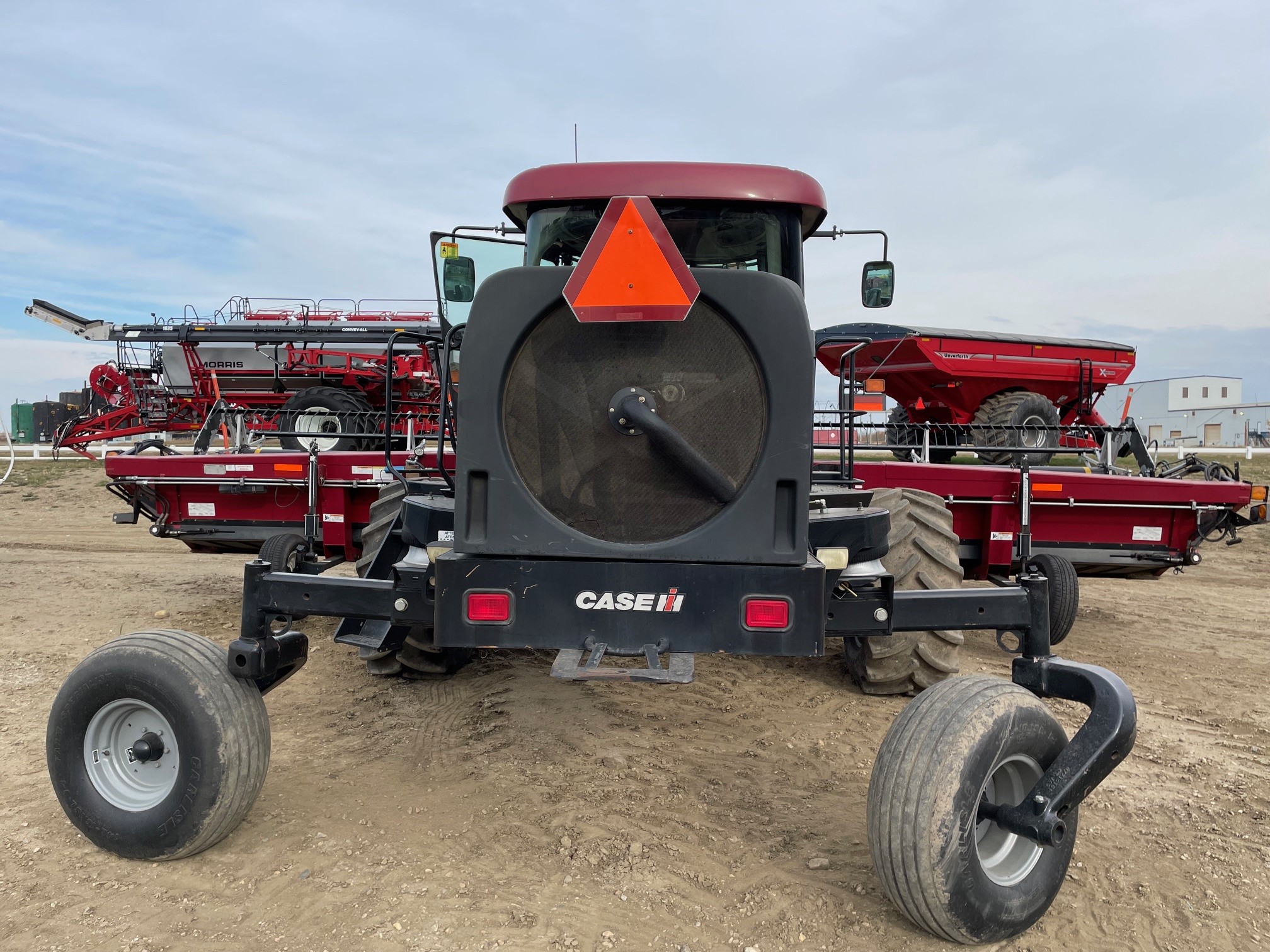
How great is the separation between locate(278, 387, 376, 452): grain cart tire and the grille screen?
5401 mm

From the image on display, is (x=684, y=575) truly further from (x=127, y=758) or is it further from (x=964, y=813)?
(x=127, y=758)

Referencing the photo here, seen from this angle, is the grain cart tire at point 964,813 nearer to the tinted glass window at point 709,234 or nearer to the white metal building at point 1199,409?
the tinted glass window at point 709,234

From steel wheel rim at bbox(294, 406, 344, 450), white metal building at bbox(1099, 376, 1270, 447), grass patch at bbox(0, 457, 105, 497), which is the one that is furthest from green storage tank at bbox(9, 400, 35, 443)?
white metal building at bbox(1099, 376, 1270, 447)

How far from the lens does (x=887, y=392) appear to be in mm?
11812

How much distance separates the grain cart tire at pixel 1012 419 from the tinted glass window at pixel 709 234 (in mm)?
6669

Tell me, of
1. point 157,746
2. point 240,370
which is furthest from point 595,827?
point 240,370

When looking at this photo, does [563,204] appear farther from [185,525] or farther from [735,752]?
[185,525]

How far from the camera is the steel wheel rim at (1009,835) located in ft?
8.90

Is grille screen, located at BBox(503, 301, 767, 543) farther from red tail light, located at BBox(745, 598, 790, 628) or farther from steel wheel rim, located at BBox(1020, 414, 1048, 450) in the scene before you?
steel wheel rim, located at BBox(1020, 414, 1048, 450)

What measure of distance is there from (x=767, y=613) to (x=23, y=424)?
31.8 metres

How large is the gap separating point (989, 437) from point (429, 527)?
848cm

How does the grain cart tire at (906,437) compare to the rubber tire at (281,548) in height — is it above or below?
above

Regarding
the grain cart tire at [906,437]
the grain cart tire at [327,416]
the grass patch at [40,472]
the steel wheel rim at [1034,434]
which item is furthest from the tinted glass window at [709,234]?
the grass patch at [40,472]

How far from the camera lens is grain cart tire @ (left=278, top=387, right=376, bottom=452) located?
920 cm
